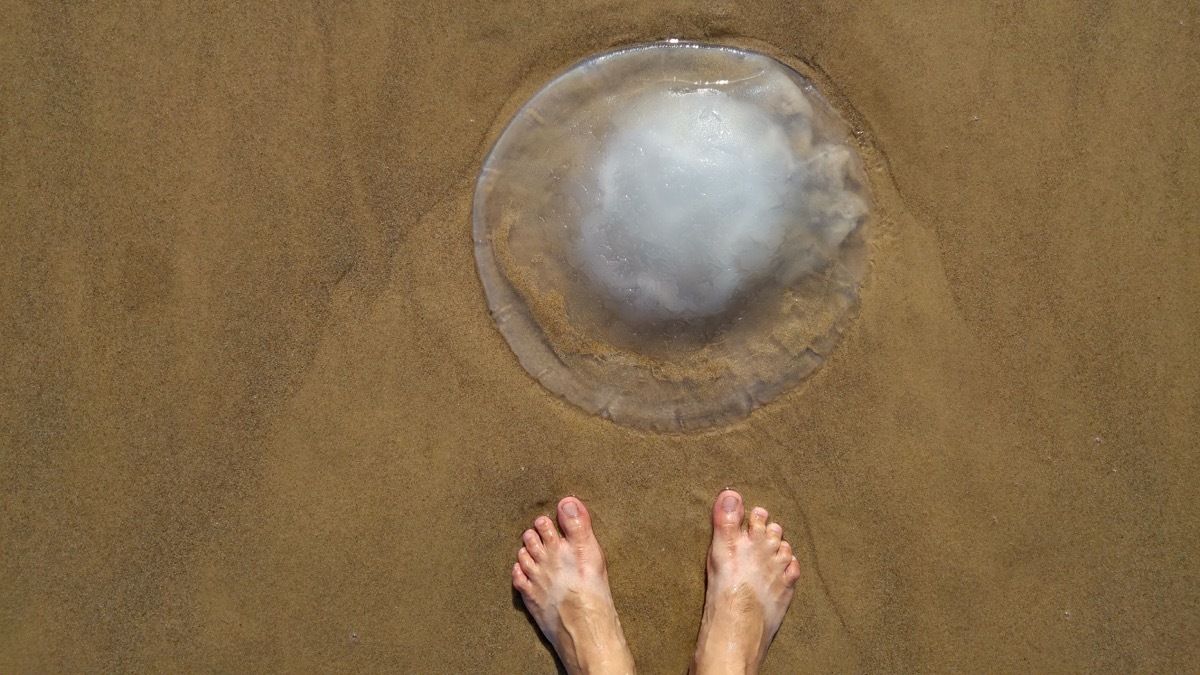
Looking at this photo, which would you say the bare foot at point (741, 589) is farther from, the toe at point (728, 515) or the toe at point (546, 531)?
the toe at point (546, 531)

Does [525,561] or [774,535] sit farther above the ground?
[525,561]

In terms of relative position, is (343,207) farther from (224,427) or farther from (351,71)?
(224,427)

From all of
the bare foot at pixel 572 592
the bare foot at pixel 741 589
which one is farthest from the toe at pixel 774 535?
the bare foot at pixel 572 592

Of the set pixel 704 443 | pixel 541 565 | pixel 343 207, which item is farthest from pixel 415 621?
pixel 343 207

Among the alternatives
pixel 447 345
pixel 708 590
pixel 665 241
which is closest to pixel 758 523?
pixel 708 590

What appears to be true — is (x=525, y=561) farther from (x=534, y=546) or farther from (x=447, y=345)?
(x=447, y=345)

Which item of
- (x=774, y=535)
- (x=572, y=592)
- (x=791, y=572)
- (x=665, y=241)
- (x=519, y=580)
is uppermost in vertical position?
(x=665, y=241)
